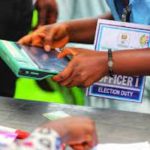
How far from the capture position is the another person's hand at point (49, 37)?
56.7 inches

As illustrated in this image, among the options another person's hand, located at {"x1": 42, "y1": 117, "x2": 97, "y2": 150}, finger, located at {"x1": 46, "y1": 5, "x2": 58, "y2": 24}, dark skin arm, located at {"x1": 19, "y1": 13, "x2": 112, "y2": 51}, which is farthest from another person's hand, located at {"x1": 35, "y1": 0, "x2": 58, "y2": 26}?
another person's hand, located at {"x1": 42, "y1": 117, "x2": 97, "y2": 150}

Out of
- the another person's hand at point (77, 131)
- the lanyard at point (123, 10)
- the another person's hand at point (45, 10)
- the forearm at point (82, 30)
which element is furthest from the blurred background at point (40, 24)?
the another person's hand at point (77, 131)

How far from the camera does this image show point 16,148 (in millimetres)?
597

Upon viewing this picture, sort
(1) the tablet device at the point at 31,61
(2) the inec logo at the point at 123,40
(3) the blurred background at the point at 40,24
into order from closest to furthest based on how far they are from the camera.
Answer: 1. (1) the tablet device at the point at 31,61
2. (2) the inec logo at the point at 123,40
3. (3) the blurred background at the point at 40,24

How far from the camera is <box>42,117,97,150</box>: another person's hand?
757 mm

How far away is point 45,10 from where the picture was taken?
1.89 metres

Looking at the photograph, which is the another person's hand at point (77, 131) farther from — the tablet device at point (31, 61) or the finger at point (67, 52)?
the finger at point (67, 52)

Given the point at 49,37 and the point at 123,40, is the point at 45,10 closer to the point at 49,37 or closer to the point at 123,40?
the point at 49,37

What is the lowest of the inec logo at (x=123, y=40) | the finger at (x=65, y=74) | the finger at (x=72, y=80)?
the finger at (x=72, y=80)

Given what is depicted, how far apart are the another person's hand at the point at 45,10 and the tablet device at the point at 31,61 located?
52 centimetres

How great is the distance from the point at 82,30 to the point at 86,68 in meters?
0.34

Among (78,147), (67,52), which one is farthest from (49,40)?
(78,147)

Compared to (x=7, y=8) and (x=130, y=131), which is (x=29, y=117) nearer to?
(x=130, y=131)

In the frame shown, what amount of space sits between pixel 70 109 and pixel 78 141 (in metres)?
0.49
